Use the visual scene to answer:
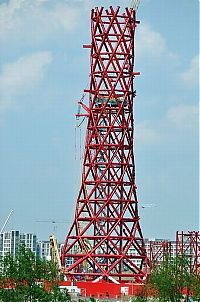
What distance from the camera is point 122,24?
63.2 meters

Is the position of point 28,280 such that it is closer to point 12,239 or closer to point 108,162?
point 108,162

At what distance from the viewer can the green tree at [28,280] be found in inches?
1550

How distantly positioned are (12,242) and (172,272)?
342 feet

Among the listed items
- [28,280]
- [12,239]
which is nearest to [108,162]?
[28,280]

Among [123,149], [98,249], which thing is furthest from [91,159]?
[98,249]

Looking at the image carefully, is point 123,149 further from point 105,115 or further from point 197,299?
point 197,299

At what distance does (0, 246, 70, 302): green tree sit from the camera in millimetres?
39375

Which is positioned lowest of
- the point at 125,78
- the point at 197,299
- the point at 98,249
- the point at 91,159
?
the point at 197,299

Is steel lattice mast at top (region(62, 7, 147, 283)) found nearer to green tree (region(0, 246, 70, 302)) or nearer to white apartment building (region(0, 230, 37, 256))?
green tree (region(0, 246, 70, 302))

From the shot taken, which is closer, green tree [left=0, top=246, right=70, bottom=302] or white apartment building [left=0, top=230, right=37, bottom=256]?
green tree [left=0, top=246, right=70, bottom=302]

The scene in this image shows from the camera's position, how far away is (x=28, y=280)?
134ft

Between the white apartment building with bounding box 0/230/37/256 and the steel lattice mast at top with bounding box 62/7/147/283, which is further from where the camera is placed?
the white apartment building with bounding box 0/230/37/256

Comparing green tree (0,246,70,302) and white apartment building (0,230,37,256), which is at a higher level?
white apartment building (0,230,37,256)

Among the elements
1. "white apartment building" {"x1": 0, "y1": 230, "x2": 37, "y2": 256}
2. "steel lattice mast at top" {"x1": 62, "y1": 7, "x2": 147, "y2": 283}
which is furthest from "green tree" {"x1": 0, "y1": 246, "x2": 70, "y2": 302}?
"white apartment building" {"x1": 0, "y1": 230, "x2": 37, "y2": 256}
